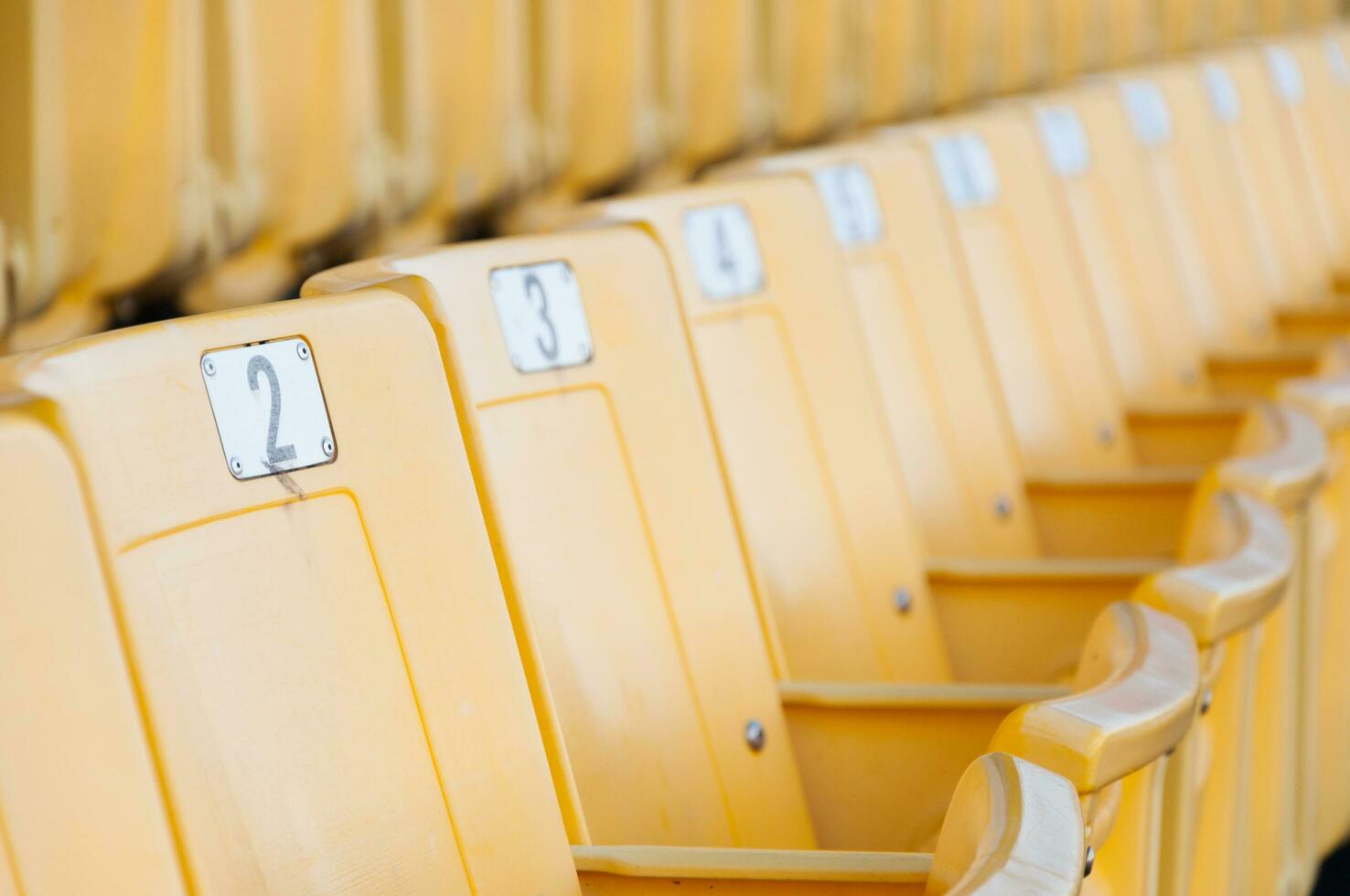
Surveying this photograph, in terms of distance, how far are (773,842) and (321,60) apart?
521 mm

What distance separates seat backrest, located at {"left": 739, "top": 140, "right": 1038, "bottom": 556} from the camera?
37.6 inches

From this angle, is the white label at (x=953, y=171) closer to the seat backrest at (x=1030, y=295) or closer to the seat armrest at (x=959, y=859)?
the seat backrest at (x=1030, y=295)

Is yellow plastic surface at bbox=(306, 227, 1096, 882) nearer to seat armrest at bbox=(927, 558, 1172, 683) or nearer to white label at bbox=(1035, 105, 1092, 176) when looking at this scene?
seat armrest at bbox=(927, 558, 1172, 683)

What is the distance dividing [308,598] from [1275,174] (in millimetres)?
1574

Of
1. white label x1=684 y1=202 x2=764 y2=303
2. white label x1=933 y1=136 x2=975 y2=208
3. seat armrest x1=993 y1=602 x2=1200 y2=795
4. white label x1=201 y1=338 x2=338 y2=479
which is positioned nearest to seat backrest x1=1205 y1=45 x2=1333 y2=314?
white label x1=933 y1=136 x2=975 y2=208

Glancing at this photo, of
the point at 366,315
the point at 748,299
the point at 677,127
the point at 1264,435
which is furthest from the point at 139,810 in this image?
the point at 677,127

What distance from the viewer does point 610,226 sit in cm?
69

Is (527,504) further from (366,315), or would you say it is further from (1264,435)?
(1264,435)

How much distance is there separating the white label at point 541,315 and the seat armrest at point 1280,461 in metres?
0.30

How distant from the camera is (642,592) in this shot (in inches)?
25.1

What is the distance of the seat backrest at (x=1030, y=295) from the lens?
1.12 metres

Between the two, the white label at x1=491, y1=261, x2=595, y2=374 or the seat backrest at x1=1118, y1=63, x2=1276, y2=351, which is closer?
the white label at x1=491, y1=261, x2=595, y2=374

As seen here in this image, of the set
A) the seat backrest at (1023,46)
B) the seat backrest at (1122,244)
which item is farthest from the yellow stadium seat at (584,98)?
the seat backrest at (1023,46)

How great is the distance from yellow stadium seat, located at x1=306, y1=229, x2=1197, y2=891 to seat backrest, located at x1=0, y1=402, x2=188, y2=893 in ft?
0.56
